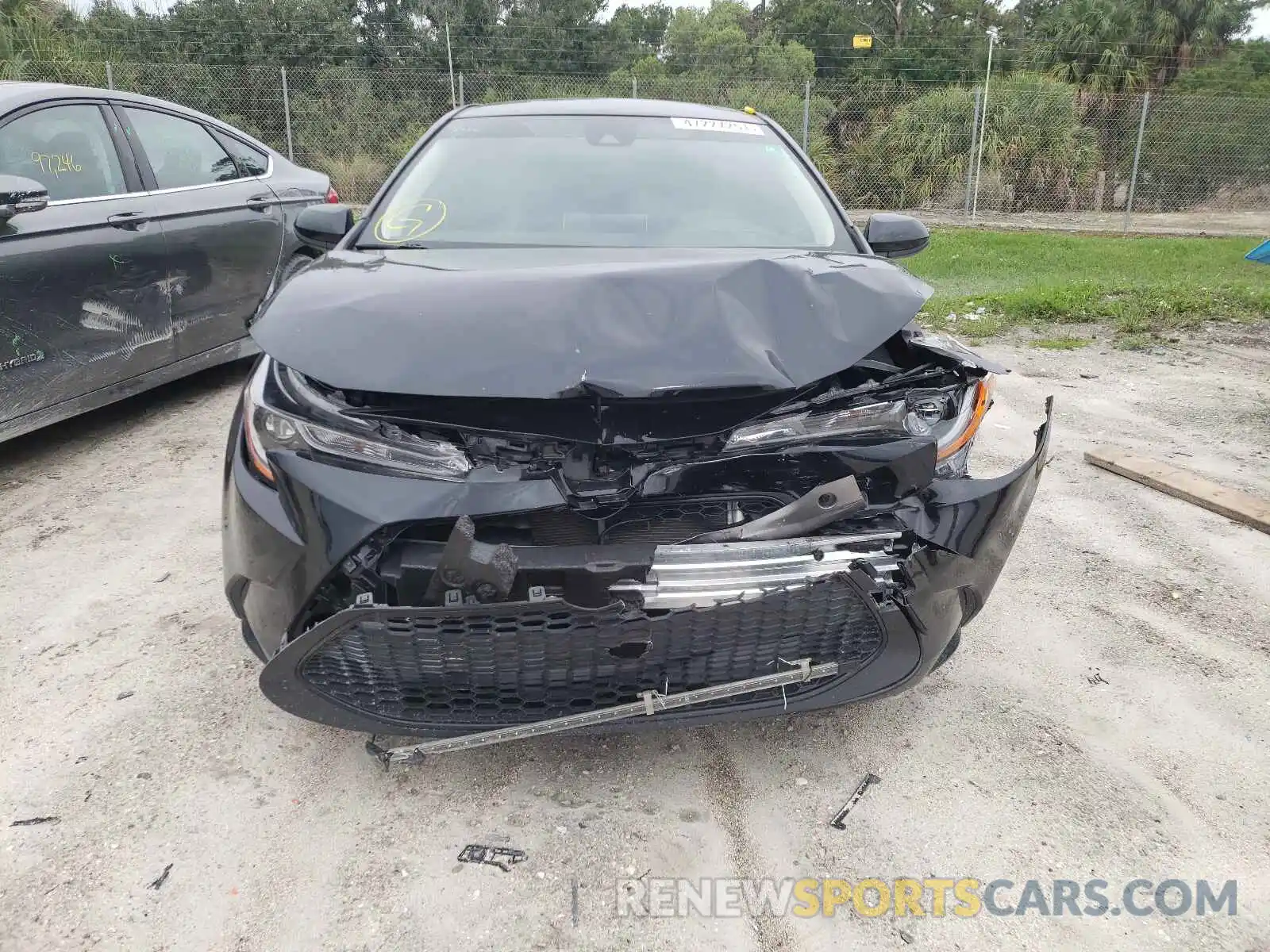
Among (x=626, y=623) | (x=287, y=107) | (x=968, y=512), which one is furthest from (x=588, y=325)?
(x=287, y=107)

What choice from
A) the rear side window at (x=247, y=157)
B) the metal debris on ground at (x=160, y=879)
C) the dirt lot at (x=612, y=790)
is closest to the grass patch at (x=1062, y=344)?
the dirt lot at (x=612, y=790)

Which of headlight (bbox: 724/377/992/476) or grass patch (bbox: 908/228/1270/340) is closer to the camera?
headlight (bbox: 724/377/992/476)

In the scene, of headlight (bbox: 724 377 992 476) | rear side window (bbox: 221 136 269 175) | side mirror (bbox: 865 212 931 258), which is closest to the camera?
headlight (bbox: 724 377 992 476)

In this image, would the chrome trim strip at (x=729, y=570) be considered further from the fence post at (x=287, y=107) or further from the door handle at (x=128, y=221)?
the fence post at (x=287, y=107)

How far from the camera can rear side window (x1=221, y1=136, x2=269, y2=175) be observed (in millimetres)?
5306

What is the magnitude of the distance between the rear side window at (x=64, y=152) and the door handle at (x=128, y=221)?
0.12 metres

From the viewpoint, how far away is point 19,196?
3.52 m

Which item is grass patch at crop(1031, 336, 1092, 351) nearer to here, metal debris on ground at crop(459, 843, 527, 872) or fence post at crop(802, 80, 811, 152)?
metal debris on ground at crop(459, 843, 527, 872)

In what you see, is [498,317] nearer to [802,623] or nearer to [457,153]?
[802,623]

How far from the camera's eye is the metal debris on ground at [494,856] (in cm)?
201

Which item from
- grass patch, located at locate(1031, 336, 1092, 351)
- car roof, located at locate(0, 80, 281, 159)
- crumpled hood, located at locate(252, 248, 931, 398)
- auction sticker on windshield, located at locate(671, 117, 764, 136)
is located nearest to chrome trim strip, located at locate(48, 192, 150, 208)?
car roof, located at locate(0, 80, 281, 159)

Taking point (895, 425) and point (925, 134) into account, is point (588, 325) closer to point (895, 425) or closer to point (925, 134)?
point (895, 425)

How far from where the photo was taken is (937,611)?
Answer: 208 centimetres

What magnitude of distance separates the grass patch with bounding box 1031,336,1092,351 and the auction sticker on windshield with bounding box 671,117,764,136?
3.94m
